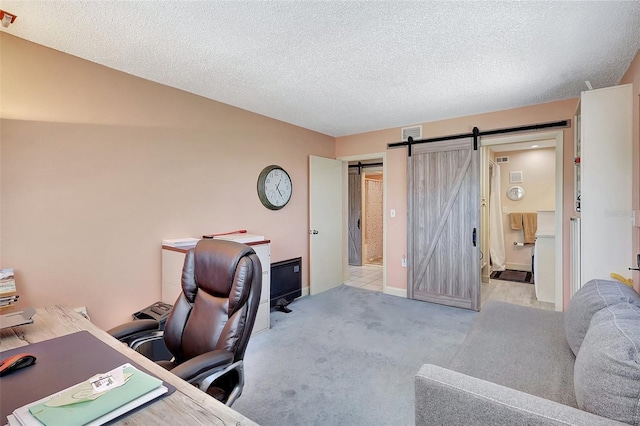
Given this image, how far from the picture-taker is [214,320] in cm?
155

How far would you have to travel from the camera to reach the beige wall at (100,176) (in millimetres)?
2119

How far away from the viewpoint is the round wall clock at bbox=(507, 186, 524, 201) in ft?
20.1

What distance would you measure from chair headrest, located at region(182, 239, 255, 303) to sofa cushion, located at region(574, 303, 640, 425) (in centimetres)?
145

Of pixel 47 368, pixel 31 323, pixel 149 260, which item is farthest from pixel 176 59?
pixel 47 368

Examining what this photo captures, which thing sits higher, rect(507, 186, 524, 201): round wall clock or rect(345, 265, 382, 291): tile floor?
rect(507, 186, 524, 201): round wall clock

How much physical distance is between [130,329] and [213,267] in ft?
1.82

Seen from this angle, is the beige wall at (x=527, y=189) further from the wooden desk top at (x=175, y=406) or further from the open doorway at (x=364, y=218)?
the wooden desk top at (x=175, y=406)

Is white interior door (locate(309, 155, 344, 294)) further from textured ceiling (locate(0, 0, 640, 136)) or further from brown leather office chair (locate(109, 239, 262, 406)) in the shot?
brown leather office chair (locate(109, 239, 262, 406))

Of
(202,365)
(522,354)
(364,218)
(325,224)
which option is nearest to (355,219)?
(364,218)

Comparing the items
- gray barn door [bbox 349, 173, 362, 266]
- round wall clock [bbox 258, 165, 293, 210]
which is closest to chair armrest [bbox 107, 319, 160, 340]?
round wall clock [bbox 258, 165, 293, 210]

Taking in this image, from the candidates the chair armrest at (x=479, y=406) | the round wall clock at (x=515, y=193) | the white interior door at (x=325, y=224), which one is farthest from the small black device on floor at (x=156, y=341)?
the round wall clock at (x=515, y=193)

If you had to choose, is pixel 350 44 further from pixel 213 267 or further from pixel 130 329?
pixel 130 329

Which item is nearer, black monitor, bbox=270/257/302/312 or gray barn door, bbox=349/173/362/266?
black monitor, bbox=270/257/302/312

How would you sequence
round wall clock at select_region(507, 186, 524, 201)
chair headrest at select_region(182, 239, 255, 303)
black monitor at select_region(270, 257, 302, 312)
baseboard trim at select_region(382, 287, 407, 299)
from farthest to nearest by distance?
round wall clock at select_region(507, 186, 524, 201) → baseboard trim at select_region(382, 287, 407, 299) → black monitor at select_region(270, 257, 302, 312) → chair headrest at select_region(182, 239, 255, 303)
